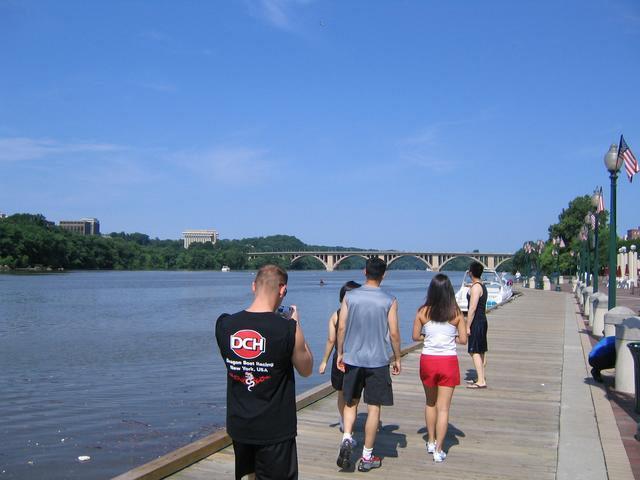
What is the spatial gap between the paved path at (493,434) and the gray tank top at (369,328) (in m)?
1.02

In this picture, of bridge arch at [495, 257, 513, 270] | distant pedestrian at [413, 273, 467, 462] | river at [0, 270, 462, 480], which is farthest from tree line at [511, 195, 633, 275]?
distant pedestrian at [413, 273, 467, 462]

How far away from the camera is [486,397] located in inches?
387

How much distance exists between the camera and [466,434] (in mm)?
7570

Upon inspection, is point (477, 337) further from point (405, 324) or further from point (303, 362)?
point (405, 324)

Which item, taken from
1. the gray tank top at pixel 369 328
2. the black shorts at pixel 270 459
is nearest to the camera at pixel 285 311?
the black shorts at pixel 270 459

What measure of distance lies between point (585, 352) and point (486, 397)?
599cm

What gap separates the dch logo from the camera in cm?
391

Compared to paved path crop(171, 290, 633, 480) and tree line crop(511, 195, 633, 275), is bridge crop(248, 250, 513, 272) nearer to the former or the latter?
tree line crop(511, 195, 633, 275)

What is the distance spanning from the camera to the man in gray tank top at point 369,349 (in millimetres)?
6012

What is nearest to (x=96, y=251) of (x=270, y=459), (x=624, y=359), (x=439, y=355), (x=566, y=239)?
(x=566, y=239)

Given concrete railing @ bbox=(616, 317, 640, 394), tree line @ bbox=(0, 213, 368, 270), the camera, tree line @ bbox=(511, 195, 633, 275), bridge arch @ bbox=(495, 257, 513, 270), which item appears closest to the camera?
the camera

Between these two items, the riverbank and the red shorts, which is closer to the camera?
the riverbank

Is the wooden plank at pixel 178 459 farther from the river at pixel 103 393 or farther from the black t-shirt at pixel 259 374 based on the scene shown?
the river at pixel 103 393

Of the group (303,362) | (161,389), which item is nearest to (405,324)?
(161,389)
